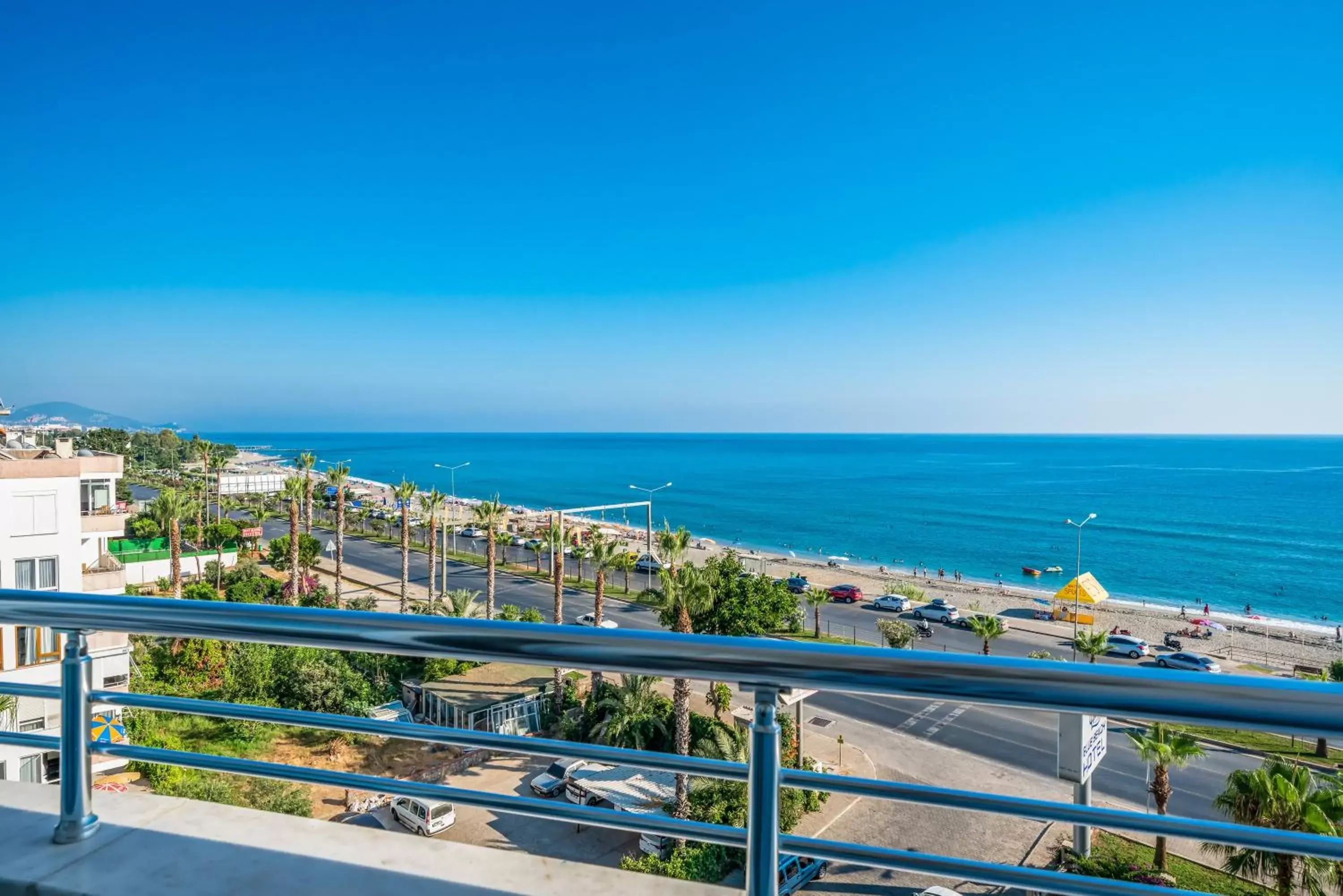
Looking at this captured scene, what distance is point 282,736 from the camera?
1770 cm

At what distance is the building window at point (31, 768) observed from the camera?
35.0 ft

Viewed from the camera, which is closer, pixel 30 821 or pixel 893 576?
pixel 30 821

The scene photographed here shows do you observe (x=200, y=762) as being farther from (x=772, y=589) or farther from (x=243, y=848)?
(x=772, y=589)

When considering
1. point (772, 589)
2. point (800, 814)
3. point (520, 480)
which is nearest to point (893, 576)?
point (772, 589)

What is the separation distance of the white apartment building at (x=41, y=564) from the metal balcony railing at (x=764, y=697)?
42.5ft

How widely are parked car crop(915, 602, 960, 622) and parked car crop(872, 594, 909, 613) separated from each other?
2.03 m

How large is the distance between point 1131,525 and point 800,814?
75.7 metres

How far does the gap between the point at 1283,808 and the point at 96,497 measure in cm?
2719

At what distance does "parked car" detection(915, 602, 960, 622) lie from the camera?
3650 cm

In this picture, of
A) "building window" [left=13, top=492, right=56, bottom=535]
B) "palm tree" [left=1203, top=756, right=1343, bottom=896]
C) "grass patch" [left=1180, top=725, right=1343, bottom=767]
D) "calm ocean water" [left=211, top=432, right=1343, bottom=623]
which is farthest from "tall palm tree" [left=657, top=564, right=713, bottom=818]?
"calm ocean water" [left=211, top=432, right=1343, bottom=623]

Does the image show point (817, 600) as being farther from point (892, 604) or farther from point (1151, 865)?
point (1151, 865)

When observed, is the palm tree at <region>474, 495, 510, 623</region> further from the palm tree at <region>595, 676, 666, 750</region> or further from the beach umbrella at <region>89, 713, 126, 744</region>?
the beach umbrella at <region>89, 713, 126, 744</region>

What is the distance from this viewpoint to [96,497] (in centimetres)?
2081

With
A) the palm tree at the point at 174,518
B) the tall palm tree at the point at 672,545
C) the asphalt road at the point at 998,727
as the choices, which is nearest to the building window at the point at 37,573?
the palm tree at the point at 174,518
